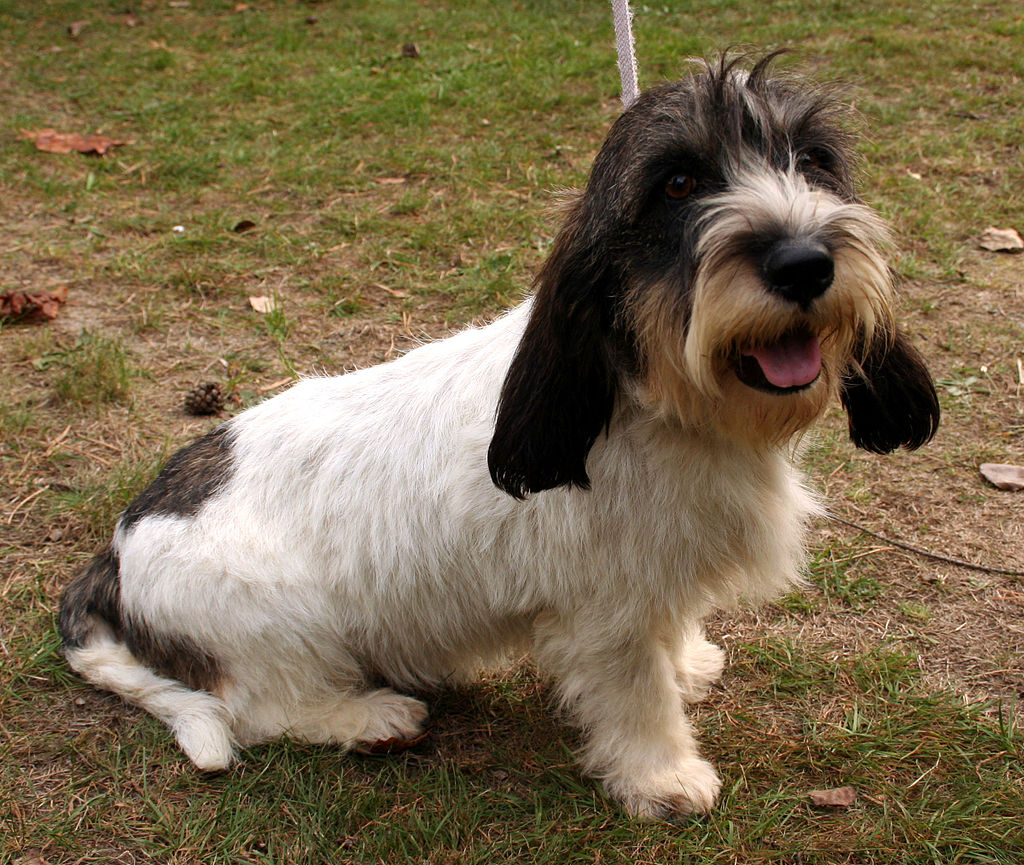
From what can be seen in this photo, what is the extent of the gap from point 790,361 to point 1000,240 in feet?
13.5

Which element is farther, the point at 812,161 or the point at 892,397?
the point at 892,397

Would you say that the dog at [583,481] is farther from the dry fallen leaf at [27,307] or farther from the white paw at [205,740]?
the dry fallen leaf at [27,307]

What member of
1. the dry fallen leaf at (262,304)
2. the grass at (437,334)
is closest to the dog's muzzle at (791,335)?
the grass at (437,334)

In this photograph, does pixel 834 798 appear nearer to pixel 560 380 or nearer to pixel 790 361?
pixel 790 361

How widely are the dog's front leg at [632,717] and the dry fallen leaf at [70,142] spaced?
605cm

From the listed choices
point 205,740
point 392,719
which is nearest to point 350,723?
point 392,719

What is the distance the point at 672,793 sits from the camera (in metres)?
2.88

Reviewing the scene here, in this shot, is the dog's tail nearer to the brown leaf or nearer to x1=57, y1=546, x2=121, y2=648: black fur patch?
x1=57, y1=546, x2=121, y2=648: black fur patch

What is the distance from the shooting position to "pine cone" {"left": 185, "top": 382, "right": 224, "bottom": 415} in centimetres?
457

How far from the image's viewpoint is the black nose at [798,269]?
205 centimetres

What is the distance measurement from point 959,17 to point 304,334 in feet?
24.6

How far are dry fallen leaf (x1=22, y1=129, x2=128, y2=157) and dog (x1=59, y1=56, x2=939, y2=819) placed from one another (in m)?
4.88

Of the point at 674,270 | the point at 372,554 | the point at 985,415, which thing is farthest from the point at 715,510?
the point at 985,415

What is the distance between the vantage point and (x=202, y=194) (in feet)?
21.8
